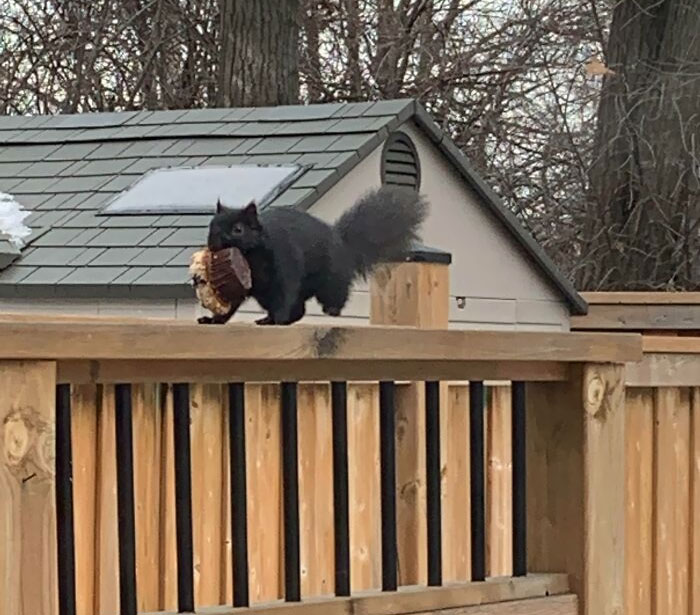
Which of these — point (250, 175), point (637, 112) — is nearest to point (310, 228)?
point (250, 175)

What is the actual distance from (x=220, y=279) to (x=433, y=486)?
556mm

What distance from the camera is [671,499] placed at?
3.43 metres

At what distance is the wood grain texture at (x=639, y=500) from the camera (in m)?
3.29

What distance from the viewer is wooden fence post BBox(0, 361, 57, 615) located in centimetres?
183

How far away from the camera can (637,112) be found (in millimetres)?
8523

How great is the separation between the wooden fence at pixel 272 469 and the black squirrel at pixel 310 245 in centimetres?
20

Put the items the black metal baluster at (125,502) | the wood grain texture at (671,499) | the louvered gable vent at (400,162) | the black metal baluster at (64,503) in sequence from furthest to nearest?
the louvered gable vent at (400,162) < the wood grain texture at (671,499) < the black metal baluster at (125,502) < the black metal baluster at (64,503)

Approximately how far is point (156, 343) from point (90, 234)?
3127mm

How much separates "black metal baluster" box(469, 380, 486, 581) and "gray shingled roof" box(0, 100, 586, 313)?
1.93 m

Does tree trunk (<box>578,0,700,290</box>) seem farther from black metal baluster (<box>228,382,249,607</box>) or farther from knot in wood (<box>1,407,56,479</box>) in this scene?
knot in wood (<box>1,407,56,479</box>)

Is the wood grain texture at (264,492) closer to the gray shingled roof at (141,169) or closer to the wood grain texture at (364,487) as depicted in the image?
the wood grain texture at (364,487)

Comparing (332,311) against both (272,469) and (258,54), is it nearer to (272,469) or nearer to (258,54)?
(272,469)

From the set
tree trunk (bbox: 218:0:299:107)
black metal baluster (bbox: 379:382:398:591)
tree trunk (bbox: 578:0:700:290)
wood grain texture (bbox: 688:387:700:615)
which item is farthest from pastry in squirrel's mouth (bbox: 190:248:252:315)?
tree trunk (bbox: 578:0:700:290)

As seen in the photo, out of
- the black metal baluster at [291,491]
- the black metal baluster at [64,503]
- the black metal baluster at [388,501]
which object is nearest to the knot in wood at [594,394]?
the black metal baluster at [388,501]
